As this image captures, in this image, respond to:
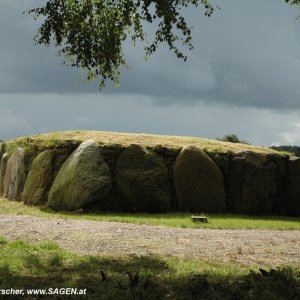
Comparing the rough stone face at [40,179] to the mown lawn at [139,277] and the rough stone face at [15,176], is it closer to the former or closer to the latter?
the rough stone face at [15,176]

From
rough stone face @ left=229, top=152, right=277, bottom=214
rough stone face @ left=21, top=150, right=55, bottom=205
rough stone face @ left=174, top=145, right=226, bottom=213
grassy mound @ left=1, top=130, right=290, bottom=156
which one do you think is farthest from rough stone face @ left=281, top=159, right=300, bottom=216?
rough stone face @ left=21, top=150, right=55, bottom=205

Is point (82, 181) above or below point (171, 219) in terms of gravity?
above

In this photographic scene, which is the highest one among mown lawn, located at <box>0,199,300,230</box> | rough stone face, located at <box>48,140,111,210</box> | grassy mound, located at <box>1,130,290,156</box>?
grassy mound, located at <box>1,130,290,156</box>

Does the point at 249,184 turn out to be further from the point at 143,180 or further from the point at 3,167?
the point at 3,167

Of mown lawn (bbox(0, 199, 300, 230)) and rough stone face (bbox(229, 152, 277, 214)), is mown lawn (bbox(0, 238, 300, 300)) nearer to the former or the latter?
mown lawn (bbox(0, 199, 300, 230))

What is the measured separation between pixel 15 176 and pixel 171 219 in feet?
44.0

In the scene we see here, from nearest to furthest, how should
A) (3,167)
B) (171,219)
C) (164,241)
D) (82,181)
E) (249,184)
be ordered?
(164,241) → (171,219) → (82,181) → (249,184) → (3,167)

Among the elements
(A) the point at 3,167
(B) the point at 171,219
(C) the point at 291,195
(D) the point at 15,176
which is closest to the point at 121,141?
(B) the point at 171,219

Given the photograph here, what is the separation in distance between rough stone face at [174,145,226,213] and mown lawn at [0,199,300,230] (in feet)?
4.07

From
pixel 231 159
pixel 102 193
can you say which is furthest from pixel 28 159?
pixel 231 159

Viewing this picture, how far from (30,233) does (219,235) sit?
253 inches

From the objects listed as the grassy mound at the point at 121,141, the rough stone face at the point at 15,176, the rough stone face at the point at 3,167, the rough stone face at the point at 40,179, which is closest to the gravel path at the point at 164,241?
the rough stone face at the point at 40,179

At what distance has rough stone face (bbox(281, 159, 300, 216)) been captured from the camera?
96.5 feet

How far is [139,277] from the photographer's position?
31.3 ft
